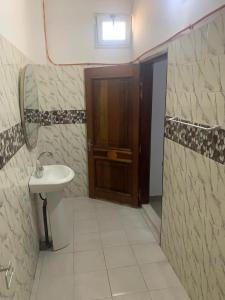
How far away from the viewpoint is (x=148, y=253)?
8.02ft

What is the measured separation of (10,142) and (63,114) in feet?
A: 5.98

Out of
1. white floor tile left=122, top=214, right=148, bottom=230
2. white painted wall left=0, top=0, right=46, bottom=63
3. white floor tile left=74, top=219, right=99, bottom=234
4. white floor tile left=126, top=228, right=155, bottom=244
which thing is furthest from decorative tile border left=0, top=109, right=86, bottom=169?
white floor tile left=126, top=228, right=155, bottom=244

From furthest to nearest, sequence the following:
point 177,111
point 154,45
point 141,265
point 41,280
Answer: point 154,45 < point 141,265 < point 41,280 < point 177,111

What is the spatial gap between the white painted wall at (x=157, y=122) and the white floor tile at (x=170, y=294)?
67.0 inches

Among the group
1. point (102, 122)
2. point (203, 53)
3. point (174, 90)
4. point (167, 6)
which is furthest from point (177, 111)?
point (102, 122)

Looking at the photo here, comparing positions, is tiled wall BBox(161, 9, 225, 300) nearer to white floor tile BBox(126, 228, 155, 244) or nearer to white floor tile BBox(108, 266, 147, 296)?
white floor tile BBox(108, 266, 147, 296)

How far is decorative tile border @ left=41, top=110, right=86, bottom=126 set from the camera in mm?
3385

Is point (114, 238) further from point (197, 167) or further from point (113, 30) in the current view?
point (113, 30)

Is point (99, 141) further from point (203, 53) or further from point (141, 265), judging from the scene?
point (203, 53)

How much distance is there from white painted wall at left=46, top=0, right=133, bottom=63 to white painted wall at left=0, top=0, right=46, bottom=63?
14 centimetres

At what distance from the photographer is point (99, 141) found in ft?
11.2

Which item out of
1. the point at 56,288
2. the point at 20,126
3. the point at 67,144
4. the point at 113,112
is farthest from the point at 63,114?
the point at 56,288

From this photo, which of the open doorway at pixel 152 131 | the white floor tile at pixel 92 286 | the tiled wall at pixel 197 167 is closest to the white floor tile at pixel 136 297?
the white floor tile at pixel 92 286

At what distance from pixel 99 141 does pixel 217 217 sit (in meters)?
2.19
